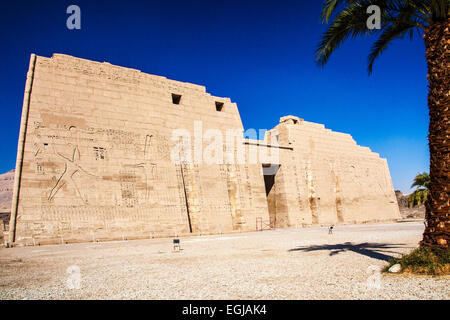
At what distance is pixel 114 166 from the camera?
50.1 ft

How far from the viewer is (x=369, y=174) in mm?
28156

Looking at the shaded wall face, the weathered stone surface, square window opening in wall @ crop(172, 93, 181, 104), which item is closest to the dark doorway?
the weathered stone surface

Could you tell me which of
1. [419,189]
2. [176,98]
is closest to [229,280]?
[176,98]

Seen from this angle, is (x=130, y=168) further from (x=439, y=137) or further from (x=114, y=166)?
(x=439, y=137)

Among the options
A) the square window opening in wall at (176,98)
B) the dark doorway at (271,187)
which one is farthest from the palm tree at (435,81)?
the dark doorway at (271,187)

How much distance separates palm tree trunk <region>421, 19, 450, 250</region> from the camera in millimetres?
4609

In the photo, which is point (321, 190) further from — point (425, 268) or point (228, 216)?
point (425, 268)

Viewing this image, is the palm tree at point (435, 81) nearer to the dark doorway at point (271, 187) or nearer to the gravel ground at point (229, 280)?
the gravel ground at point (229, 280)

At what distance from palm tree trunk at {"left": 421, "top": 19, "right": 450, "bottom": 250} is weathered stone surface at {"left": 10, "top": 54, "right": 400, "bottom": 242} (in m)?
12.4

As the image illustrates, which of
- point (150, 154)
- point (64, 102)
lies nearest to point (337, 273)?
point (150, 154)

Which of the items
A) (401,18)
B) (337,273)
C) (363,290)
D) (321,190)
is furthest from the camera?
(321,190)

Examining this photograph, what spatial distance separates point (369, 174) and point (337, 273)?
25.8m

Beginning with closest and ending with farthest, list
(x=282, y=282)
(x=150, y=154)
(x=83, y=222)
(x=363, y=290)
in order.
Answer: (x=363, y=290) < (x=282, y=282) < (x=83, y=222) < (x=150, y=154)

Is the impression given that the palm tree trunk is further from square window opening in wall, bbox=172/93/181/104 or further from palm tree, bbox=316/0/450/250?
square window opening in wall, bbox=172/93/181/104
